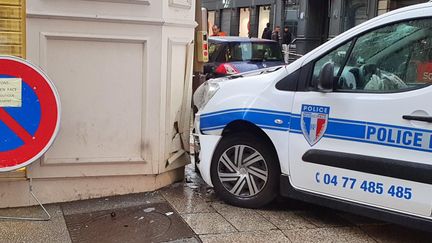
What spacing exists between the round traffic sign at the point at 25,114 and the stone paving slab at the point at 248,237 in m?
1.55

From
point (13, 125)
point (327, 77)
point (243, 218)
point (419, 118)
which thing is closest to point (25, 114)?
point (13, 125)

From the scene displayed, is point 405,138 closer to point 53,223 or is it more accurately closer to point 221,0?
point 53,223

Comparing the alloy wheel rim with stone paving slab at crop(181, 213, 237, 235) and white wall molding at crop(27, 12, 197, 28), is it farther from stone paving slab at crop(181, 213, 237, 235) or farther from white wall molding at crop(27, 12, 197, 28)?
white wall molding at crop(27, 12, 197, 28)

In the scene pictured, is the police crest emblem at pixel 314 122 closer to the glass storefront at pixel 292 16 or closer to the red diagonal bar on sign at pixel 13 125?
the red diagonal bar on sign at pixel 13 125

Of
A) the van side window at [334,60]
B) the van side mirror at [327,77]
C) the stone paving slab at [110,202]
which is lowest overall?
the stone paving slab at [110,202]

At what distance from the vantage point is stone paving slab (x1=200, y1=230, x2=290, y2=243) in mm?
4258

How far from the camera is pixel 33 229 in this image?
4.43 m

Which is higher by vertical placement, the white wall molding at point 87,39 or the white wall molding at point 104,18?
the white wall molding at point 104,18

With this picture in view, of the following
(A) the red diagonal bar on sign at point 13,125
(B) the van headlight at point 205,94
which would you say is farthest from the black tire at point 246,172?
(A) the red diagonal bar on sign at point 13,125

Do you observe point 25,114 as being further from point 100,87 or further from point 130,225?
point 130,225

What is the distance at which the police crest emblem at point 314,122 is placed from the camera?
14.4 ft

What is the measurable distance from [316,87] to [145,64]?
161 centimetres

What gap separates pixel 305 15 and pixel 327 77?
23.5m

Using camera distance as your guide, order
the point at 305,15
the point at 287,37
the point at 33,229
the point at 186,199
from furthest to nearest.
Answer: the point at 305,15
the point at 287,37
the point at 186,199
the point at 33,229
